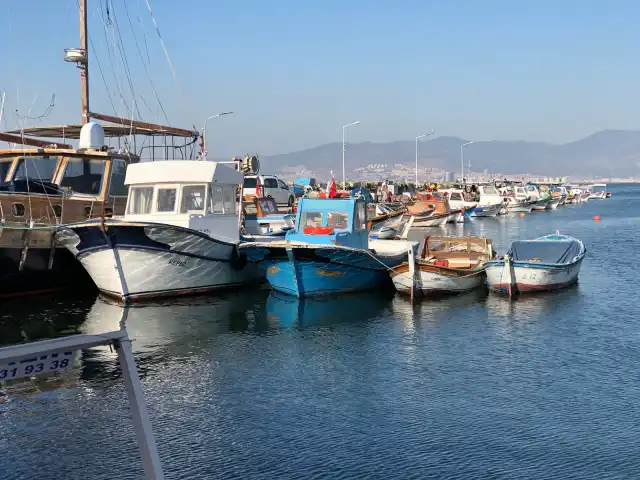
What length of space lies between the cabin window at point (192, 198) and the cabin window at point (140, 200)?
1.13m

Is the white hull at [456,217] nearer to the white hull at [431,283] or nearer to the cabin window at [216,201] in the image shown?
the white hull at [431,283]

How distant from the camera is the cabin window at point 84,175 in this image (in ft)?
85.5

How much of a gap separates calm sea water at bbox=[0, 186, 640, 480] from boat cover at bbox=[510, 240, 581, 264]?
6.52 metres

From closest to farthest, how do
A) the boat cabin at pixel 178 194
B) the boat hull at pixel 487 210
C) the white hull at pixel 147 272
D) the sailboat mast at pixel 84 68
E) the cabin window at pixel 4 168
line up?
the white hull at pixel 147 272 < the boat cabin at pixel 178 194 < the cabin window at pixel 4 168 < the sailboat mast at pixel 84 68 < the boat hull at pixel 487 210

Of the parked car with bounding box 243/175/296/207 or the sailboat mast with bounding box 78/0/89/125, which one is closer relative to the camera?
the sailboat mast with bounding box 78/0/89/125

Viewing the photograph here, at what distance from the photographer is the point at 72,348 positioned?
5871 mm

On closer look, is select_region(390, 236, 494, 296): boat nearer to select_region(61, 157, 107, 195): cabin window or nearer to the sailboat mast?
select_region(61, 157, 107, 195): cabin window

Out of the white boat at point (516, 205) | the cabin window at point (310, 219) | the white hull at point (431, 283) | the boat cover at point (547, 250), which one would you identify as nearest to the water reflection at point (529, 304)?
the white hull at point (431, 283)

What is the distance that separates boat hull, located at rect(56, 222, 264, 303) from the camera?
2206 centimetres

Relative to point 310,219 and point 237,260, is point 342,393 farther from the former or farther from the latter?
point 237,260

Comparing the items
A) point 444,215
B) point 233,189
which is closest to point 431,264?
point 233,189

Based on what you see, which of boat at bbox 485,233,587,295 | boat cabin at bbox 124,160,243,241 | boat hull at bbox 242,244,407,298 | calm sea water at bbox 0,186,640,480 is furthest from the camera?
boat at bbox 485,233,587,295

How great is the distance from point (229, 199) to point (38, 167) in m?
7.05

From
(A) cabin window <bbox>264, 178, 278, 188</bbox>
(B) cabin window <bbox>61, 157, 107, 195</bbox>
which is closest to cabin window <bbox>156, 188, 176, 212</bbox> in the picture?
(B) cabin window <bbox>61, 157, 107, 195</bbox>
